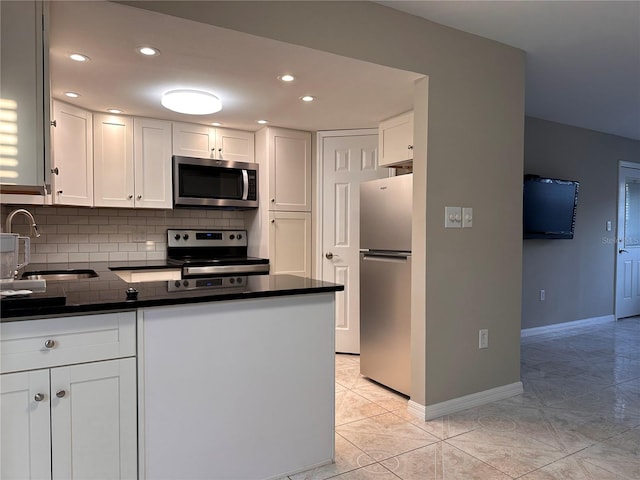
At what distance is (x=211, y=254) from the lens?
4172mm

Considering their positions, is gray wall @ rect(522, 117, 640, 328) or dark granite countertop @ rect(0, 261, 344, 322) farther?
gray wall @ rect(522, 117, 640, 328)

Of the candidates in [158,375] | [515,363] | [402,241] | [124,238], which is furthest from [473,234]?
[124,238]

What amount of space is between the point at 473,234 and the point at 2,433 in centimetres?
251

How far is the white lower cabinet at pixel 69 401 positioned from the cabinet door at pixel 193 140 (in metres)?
2.52

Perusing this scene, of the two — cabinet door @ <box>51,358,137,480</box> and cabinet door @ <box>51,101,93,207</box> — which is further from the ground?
cabinet door @ <box>51,101,93,207</box>

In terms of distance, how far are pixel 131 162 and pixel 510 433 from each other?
3384 mm

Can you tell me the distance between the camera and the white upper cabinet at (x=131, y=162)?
3453mm

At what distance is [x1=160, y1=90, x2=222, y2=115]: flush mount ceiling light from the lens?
2.77m

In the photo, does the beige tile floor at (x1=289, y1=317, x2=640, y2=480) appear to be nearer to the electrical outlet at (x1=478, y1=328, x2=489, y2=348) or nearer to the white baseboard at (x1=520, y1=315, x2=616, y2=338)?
the electrical outlet at (x1=478, y1=328, x2=489, y2=348)

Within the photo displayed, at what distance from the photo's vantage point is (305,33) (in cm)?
214

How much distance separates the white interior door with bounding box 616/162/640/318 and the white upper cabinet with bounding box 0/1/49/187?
6.08 m

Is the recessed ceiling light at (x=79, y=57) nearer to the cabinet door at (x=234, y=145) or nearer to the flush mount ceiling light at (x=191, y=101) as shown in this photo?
the flush mount ceiling light at (x=191, y=101)

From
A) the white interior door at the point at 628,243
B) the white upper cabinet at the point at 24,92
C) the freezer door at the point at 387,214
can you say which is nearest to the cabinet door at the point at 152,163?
the freezer door at the point at 387,214

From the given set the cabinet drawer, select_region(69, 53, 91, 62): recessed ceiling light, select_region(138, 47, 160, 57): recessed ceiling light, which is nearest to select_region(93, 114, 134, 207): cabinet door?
select_region(69, 53, 91, 62): recessed ceiling light
